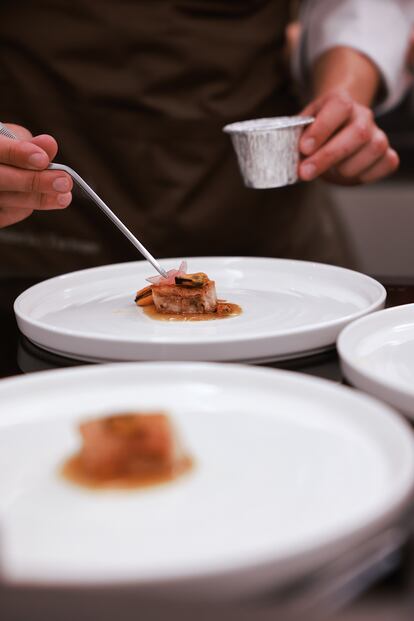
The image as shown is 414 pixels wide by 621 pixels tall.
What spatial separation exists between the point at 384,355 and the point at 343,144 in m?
0.73

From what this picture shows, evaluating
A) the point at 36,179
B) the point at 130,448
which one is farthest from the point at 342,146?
the point at 130,448

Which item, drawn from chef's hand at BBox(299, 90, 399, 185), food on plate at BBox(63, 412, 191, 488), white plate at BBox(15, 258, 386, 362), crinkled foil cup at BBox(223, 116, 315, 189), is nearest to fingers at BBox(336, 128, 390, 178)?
chef's hand at BBox(299, 90, 399, 185)

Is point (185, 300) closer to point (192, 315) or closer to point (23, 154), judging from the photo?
point (192, 315)

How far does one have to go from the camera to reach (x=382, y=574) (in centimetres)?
52

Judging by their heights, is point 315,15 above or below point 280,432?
above

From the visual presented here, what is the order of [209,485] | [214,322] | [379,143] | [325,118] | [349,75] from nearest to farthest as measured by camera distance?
[209,485]
[214,322]
[325,118]
[379,143]
[349,75]

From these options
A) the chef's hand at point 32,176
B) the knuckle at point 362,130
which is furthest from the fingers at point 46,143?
the knuckle at point 362,130

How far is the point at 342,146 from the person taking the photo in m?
1.58

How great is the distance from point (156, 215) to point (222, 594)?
1604 millimetres

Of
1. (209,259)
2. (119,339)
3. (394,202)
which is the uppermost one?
(119,339)

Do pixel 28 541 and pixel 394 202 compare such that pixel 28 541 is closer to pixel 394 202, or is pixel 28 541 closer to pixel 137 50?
pixel 137 50

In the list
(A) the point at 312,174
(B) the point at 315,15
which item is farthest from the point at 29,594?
(B) the point at 315,15

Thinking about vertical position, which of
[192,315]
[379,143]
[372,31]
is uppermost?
[372,31]

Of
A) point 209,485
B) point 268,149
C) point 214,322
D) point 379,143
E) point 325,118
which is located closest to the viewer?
point 209,485
